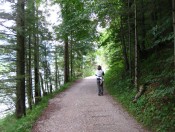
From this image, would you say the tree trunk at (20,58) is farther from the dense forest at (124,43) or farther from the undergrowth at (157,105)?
the undergrowth at (157,105)

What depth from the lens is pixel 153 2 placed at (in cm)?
1030

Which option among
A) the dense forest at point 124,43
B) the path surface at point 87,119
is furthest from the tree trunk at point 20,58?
the path surface at point 87,119

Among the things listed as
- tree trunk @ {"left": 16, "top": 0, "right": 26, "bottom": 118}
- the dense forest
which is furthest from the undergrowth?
tree trunk @ {"left": 16, "top": 0, "right": 26, "bottom": 118}

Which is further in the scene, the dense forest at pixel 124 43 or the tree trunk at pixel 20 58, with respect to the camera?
the tree trunk at pixel 20 58

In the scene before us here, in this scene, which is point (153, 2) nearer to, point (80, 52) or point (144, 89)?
point (144, 89)

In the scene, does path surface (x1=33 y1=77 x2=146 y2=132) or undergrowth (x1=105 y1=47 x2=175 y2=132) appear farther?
path surface (x1=33 y1=77 x2=146 y2=132)

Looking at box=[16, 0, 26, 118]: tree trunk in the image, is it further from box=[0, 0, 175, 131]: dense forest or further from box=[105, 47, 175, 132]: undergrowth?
box=[105, 47, 175, 132]: undergrowth

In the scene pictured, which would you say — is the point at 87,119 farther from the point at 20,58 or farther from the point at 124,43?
the point at 124,43

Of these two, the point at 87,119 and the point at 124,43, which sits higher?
the point at 124,43

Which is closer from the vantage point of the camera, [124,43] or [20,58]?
[20,58]

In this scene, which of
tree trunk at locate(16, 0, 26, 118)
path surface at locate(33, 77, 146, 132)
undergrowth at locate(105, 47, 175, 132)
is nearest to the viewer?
undergrowth at locate(105, 47, 175, 132)

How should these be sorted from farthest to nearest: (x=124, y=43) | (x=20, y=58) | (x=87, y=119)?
(x=124, y=43)
(x=20, y=58)
(x=87, y=119)

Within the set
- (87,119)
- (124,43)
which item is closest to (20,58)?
(87,119)

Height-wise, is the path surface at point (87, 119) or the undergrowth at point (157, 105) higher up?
the undergrowth at point (157, 105)
